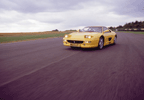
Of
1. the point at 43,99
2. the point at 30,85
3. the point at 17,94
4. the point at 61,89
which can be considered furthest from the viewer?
the point at 30,85

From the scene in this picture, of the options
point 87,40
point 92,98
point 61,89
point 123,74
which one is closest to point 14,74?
point 61,89

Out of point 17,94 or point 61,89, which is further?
point 61,89

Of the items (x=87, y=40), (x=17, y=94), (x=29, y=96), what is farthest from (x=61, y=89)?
(x=87, y=40)

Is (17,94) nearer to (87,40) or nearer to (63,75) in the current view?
(63,75)

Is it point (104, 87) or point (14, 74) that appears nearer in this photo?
point (104, 87)

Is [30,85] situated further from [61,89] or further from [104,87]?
[104,87]

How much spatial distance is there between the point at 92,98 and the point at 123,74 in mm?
1568

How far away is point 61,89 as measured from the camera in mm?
2475

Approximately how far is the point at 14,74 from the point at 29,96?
135cm

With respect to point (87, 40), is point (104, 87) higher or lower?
lower

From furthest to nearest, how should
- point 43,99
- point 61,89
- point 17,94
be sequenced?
point 61,89 < point 17,94 < point 43,99

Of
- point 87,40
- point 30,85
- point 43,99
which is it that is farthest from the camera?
point 87,40

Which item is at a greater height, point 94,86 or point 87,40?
point 87,40

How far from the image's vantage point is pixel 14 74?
3.34 m
